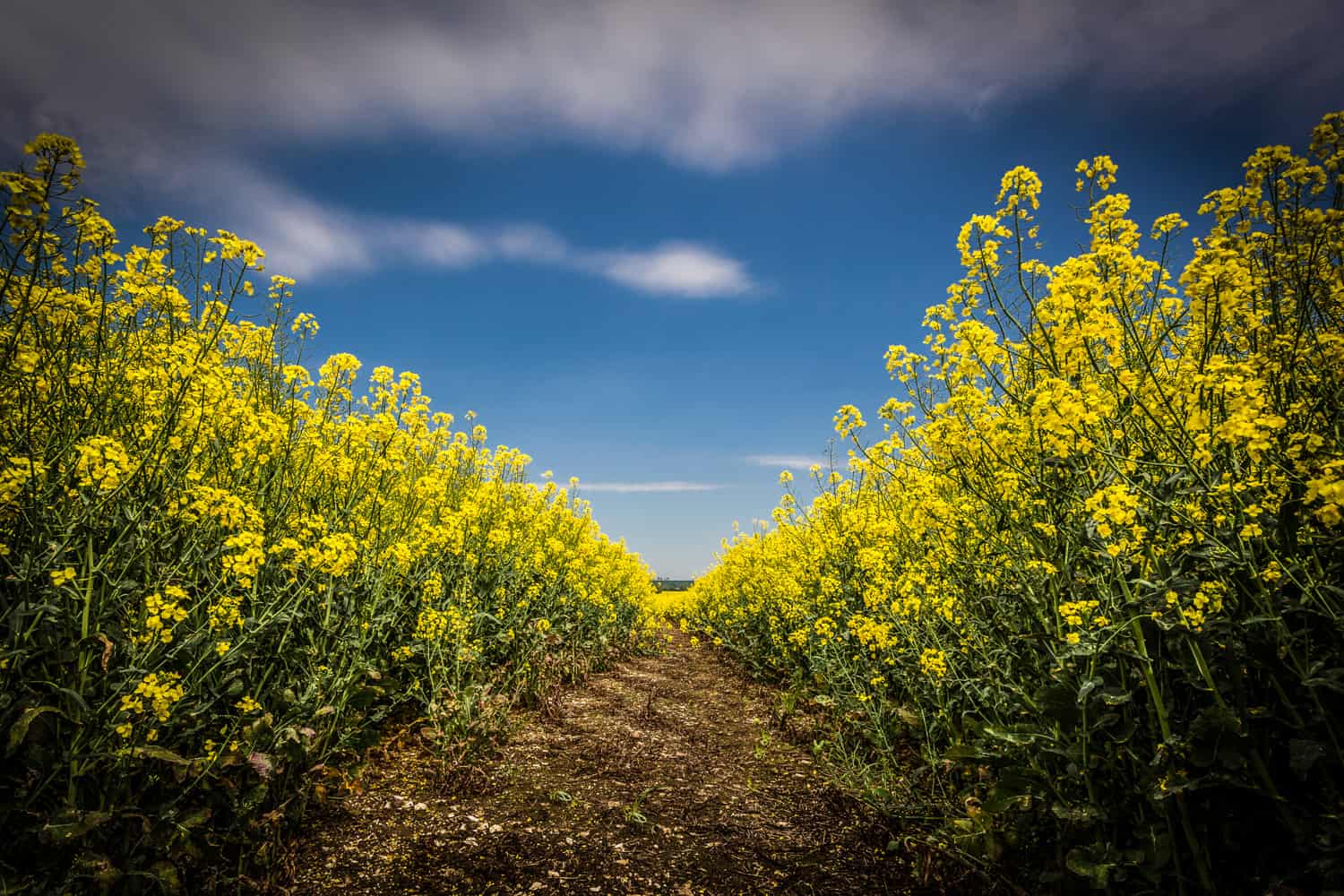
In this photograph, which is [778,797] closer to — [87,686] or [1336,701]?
[1336,701]

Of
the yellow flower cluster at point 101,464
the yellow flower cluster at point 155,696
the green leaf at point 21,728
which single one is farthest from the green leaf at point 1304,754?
the yellow flower cluster at point 101,464

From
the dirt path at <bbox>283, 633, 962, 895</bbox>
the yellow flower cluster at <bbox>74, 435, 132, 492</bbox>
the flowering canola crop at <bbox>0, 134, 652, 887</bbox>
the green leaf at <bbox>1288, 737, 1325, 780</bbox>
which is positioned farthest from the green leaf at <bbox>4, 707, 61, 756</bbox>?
the green leaf at <bbox>1288, 737, 1325, 780</bbox>

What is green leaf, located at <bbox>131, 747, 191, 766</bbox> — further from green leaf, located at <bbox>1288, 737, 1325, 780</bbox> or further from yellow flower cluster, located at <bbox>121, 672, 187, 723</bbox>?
green leaf, located at <bbox>1288, 737, 1325, 780</bbox>

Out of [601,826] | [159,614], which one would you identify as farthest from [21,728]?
[601,826]

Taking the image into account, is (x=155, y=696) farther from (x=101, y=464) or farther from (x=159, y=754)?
(x=101, y=464)

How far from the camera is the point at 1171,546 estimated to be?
2.46 meters

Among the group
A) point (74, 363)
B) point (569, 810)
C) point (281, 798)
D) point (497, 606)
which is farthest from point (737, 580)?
point (74, 363)

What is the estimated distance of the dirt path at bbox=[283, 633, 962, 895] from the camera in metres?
3.21

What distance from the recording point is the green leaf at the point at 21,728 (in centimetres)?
200

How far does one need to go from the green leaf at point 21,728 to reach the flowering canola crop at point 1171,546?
3948mm

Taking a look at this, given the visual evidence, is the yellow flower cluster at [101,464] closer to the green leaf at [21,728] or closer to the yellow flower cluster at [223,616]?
the yellow flower cluster at [223,616]

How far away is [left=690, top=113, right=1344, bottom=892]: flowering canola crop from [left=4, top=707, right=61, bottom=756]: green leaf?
13.0 ft

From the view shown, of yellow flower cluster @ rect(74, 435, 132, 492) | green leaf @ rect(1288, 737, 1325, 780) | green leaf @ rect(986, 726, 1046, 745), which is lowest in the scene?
green leaf @ rect(986, 726, 1046, 745)

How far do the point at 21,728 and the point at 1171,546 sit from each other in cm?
466
